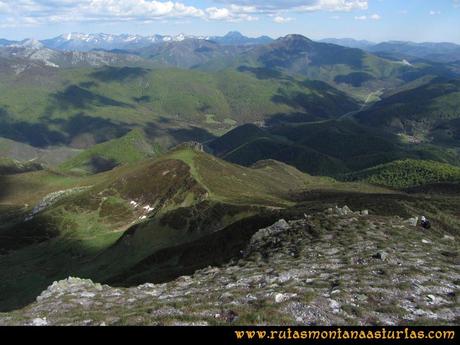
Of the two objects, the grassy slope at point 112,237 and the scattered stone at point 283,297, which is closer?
the scattered stone at point 283,297

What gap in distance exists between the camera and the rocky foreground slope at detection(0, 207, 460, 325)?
27.3m

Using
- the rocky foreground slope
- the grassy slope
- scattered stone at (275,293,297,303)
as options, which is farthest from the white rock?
the grassy slope

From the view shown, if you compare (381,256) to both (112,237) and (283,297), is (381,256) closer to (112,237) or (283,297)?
(283,297)

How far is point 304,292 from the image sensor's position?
31.9 m

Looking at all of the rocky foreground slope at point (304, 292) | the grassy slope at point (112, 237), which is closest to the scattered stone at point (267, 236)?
the rocky foreground slope at point (304, 292)

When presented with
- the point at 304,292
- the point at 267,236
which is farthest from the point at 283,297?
the point at 267,236

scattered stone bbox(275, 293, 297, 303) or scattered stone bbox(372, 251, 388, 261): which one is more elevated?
scattered stone bbox(275, 293, 297, 303)

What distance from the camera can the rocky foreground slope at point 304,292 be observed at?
27.3m

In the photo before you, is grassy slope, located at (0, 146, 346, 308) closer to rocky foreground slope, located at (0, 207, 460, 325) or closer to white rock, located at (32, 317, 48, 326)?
rocky foreground slope, located at (0, 207, 460, 325)

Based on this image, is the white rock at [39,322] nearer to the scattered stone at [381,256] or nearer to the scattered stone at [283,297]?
the scattered stone at [283,297]

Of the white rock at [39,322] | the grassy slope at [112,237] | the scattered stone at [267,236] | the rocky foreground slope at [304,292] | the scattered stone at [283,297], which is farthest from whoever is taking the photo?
the grassy slope at [112,237]

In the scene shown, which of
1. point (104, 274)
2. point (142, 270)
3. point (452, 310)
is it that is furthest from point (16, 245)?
point (452, 310)

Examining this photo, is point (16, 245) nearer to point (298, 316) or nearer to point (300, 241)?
point (300, 241)

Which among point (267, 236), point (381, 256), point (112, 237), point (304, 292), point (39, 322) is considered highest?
point (304, 292)
